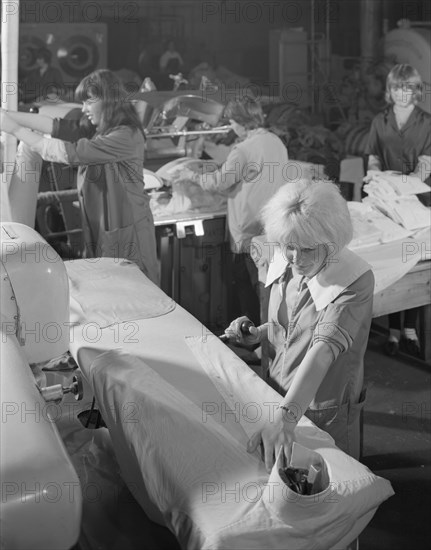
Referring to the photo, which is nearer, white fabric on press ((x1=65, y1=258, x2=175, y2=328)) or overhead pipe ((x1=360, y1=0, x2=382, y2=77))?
white fabric on press ((x1=65, y1=258, x2=175, y2=328))

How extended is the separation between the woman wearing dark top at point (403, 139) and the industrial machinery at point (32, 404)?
9.72 ft

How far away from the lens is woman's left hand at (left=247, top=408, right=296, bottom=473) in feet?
5.73

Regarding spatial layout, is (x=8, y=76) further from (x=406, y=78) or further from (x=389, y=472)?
(x=406, y=78)

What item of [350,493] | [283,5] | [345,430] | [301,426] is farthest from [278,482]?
[283,5]

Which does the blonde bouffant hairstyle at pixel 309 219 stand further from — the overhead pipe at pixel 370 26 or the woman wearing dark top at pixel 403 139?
the overhead pipe at pixel 370 26

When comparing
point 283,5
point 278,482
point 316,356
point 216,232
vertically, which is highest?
point 283,5

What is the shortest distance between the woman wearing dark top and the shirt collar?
2.50m

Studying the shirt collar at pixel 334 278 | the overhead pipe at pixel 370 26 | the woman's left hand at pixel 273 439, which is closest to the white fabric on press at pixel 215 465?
the woman's left hand at pixel 273 439

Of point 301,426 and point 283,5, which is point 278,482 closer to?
point 301,426

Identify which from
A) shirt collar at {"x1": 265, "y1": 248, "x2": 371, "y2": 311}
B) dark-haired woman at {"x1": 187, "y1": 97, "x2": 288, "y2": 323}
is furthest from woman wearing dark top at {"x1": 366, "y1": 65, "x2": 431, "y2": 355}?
shirt collar at {"x1": 265, "y1": 248, "x2": 371, "y2": 311}

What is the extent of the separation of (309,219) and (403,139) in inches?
120

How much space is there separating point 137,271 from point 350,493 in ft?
5.35

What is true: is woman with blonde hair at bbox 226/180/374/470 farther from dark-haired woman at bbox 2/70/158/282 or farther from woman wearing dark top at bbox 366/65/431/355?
woman wearing dark top at bbox 366/65/431/355

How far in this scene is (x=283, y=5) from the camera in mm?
9969
